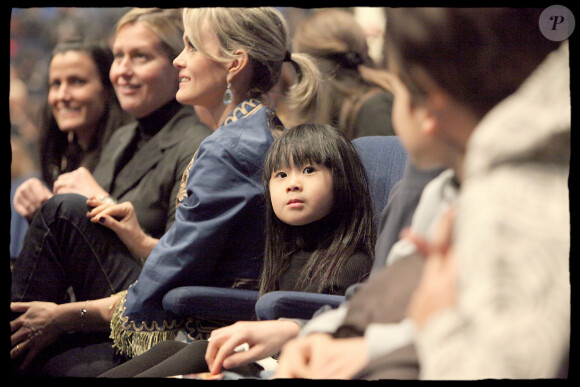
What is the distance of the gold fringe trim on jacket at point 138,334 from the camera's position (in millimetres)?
2141

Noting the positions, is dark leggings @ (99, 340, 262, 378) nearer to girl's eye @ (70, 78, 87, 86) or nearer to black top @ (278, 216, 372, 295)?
black top @ (278, 216, 372, 295)

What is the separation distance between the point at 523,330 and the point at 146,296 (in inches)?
43.2

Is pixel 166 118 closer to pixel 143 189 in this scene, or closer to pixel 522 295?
pixel 143 189

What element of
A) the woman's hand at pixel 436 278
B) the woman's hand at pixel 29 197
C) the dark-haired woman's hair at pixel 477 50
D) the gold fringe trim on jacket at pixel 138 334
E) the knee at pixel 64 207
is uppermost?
the dark-haired woman's hair at pixel 477 50

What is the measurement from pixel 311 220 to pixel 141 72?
33.7 inches

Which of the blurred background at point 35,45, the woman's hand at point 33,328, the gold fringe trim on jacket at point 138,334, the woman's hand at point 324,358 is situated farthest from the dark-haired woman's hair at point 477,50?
the woman's hand at point 33,328

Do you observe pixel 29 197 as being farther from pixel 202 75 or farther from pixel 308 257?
pixel 308 257

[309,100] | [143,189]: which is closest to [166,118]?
[143,189]

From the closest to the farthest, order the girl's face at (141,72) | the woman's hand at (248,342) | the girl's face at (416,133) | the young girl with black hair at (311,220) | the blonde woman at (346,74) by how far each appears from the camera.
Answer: the girl's face at (416,133)
the woman's hand at (248,342)
the young girl with black hair at (311,220)
the girl's face at (141,72)
the blonde woman at (346,74)

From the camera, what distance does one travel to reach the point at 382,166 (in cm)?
211

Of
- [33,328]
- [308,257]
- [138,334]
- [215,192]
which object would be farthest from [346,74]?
[33,328]

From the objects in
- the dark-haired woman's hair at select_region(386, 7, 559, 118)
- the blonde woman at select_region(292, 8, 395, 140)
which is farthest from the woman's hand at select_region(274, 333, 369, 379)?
the blonde woman at select_region(292, 8, 395, 140)

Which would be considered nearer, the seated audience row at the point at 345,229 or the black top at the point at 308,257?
the seated audience row at the point at 345,229

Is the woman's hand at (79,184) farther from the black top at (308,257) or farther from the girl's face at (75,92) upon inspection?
the black top at (308,257)
